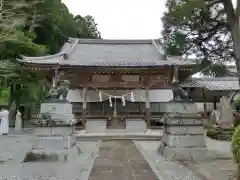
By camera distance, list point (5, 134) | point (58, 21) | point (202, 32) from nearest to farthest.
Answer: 1. point (202, 32)
2. point (5, 134)
3. point (58, 21)

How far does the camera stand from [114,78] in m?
19.2

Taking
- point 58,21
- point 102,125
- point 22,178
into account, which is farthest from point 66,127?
point 58,21

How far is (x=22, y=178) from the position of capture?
19.9 ft

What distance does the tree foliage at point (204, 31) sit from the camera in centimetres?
830

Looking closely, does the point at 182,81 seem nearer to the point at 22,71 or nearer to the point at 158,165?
the point at 22,71

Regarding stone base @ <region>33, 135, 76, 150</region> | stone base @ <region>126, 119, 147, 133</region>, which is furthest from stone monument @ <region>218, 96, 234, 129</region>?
stone base @ <region>33, 135, 76, 150</region>

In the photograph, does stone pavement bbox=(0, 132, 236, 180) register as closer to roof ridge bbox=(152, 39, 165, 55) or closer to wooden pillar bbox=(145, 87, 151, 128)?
wooden pillar bbox=(145, 87, 151, 128)

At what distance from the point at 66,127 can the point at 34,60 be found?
10.2 meters

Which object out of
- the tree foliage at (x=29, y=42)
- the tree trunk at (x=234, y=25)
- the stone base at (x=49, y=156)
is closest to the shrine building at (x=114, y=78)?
the tree foliage at (x=29, y=42)

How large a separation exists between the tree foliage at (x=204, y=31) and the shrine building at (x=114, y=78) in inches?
282

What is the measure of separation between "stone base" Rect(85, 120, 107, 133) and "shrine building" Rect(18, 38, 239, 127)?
28 centimetres

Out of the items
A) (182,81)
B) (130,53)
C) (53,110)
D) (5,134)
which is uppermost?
(130,53)

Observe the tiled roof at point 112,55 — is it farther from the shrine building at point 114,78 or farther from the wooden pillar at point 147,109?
the wooden pillar at point 147,109

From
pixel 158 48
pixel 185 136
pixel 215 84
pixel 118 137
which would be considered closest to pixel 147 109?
pixel 118 137
